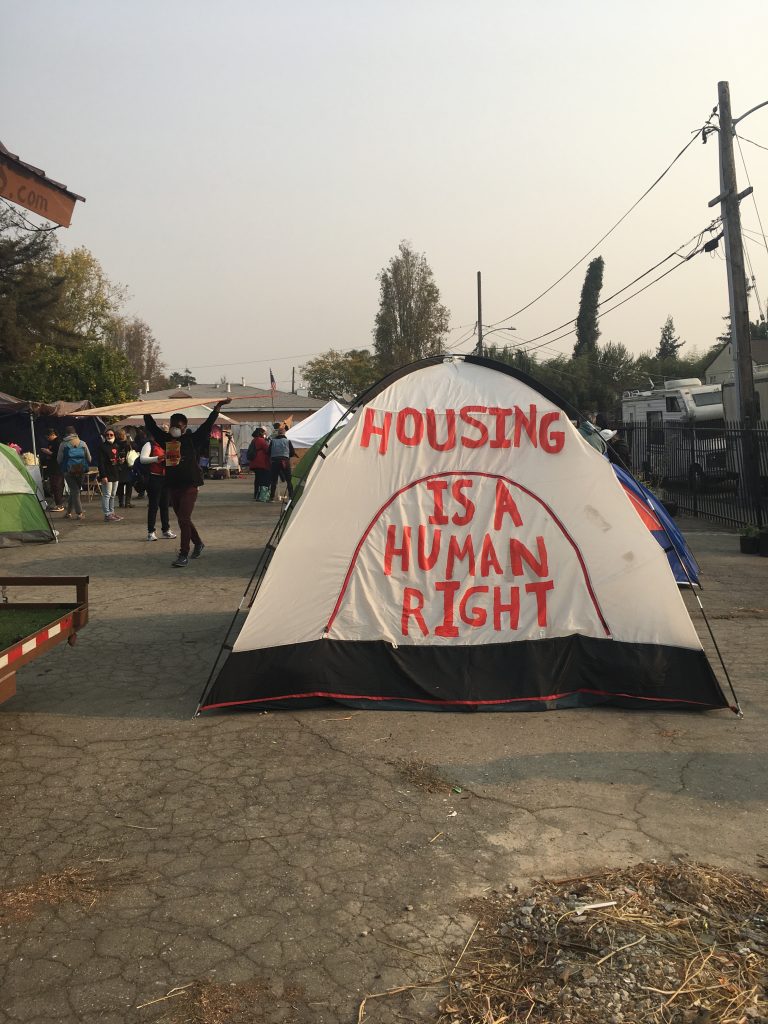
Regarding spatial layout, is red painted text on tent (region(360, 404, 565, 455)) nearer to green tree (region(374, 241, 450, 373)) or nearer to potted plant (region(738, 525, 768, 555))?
potted plant (region(738, 525, 768, 555))

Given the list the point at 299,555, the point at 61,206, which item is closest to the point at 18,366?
the point at 61,206

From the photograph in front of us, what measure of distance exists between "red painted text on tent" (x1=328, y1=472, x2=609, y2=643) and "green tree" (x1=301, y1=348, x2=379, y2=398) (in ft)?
214

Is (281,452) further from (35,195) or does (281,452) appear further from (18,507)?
(35,195)

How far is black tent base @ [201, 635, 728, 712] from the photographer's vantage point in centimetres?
548

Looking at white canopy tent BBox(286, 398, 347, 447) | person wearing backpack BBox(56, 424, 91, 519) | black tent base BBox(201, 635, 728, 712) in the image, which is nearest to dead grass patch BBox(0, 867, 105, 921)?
black tent base BBox(201, 635, 728, 712)

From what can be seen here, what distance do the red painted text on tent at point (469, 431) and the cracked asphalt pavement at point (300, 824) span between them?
0.85m

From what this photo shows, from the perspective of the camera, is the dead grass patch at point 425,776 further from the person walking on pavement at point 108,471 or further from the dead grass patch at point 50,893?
the person walking on pavement at point 108,471

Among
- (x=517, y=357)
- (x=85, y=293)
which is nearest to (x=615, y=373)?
(x=517, y=357)

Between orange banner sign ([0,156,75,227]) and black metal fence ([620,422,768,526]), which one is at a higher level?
orange banner sign ([0,156,75,227])

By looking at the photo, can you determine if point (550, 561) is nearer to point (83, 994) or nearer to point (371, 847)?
point (371, 847)

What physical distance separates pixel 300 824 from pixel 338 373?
69.3 metres

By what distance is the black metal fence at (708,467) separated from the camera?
1492 cm

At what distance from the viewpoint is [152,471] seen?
12852 millimetres

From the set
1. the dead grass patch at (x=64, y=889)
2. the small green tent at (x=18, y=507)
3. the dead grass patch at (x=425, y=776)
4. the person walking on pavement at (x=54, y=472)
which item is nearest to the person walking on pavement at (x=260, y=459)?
the person walking on pavement at (x=54, y=472)
